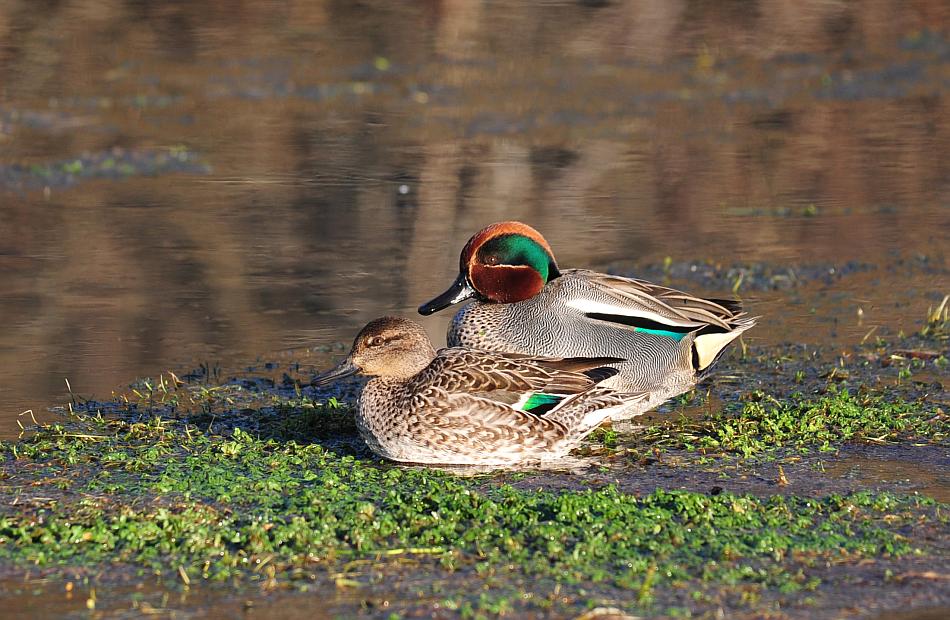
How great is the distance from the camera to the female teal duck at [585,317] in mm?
7332

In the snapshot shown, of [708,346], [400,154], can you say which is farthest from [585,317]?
[400,154]

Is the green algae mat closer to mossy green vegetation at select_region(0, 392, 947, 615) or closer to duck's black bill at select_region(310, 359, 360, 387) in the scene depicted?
mossy green vegetation at select_region(0, 392, 947, 615)

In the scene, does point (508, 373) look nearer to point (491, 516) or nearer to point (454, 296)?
point (491, 516)

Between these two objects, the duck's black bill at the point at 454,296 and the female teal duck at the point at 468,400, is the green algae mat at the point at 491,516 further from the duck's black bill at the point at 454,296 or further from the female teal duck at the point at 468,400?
the duck's black bill at the point at 454,296

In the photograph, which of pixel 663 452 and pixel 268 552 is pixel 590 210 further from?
pixel 268 552

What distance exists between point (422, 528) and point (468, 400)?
0.99 metres

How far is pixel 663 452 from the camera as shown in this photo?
6527 mm

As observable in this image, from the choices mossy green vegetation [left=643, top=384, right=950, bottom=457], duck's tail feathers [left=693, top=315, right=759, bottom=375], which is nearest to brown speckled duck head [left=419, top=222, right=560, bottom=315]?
duck's tail feathers [left=693, top=315, right=759, bottom=375]

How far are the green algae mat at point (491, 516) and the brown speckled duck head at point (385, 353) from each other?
381 millimetres

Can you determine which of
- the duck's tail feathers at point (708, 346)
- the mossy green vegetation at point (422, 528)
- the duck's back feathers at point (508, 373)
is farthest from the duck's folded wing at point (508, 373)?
the duck's tail feathers at point (708, 346)

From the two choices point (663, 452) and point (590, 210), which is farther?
point (590, 210)

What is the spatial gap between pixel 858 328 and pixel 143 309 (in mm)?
4539

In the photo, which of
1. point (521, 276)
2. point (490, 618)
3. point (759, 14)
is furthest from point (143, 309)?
point (759, 14)

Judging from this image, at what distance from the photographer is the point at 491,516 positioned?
551 centimetres
